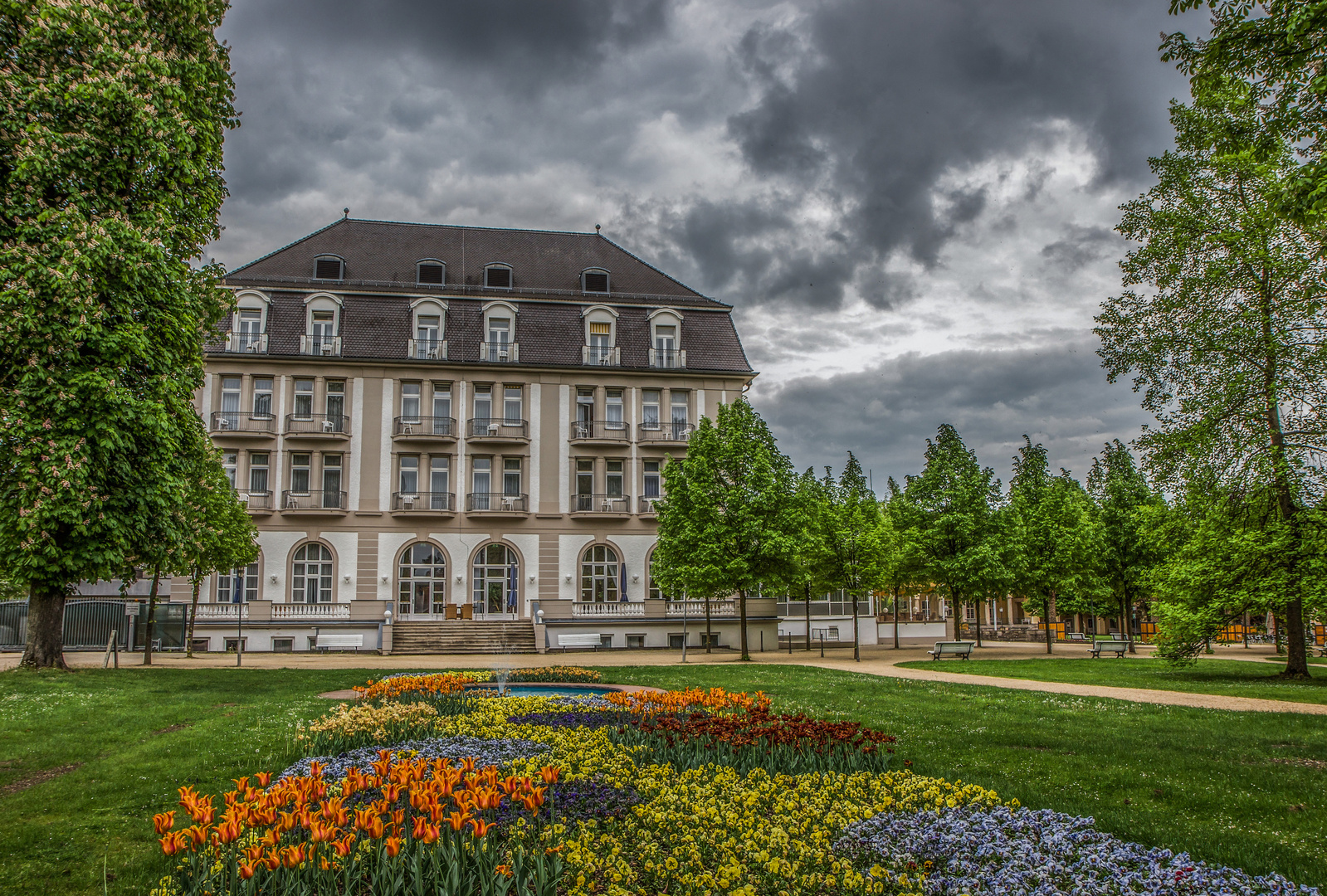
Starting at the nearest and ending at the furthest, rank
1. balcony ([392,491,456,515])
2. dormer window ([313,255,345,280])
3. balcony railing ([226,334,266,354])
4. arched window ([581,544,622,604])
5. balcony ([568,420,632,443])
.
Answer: balcony railing ([226,334,266,354]) → balcony ([392,491,456,515]) → arched window ([581,544,622,604]) → balcony ([568,420,632,443]) → dormer window ([313,255,345,280])

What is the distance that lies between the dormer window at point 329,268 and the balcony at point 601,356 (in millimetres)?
12652

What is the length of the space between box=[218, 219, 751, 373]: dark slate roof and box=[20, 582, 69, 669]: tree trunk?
817 inches

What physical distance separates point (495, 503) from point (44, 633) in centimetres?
2133

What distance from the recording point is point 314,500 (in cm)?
3800

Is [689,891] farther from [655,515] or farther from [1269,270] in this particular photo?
[655,515]

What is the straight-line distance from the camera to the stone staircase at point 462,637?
34375 millimetres

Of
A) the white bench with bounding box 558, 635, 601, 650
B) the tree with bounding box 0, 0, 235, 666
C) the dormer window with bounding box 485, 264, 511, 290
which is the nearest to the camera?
the tree with bounding box 0, 0, 235, 666

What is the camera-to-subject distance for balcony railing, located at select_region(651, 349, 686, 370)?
136ft

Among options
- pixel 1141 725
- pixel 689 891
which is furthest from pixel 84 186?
pixel 1141 725

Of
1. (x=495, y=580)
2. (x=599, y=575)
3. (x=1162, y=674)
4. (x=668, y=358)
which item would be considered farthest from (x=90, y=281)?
(x=668, y=358)

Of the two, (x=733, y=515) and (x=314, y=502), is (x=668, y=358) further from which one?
(x=314, y=502)

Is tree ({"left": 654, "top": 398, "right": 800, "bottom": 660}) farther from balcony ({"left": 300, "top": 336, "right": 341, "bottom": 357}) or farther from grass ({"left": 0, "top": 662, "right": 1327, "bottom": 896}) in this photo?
balcony ({"left": 300, "top": 336, "right": 341, "bottom": 357})

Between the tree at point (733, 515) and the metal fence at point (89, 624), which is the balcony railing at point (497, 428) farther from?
the metal fence at point (89, 624)

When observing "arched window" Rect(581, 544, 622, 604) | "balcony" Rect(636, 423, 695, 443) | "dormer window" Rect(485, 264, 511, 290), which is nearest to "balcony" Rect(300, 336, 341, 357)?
"dormer window" Rect(485, 264, 511, 290)
